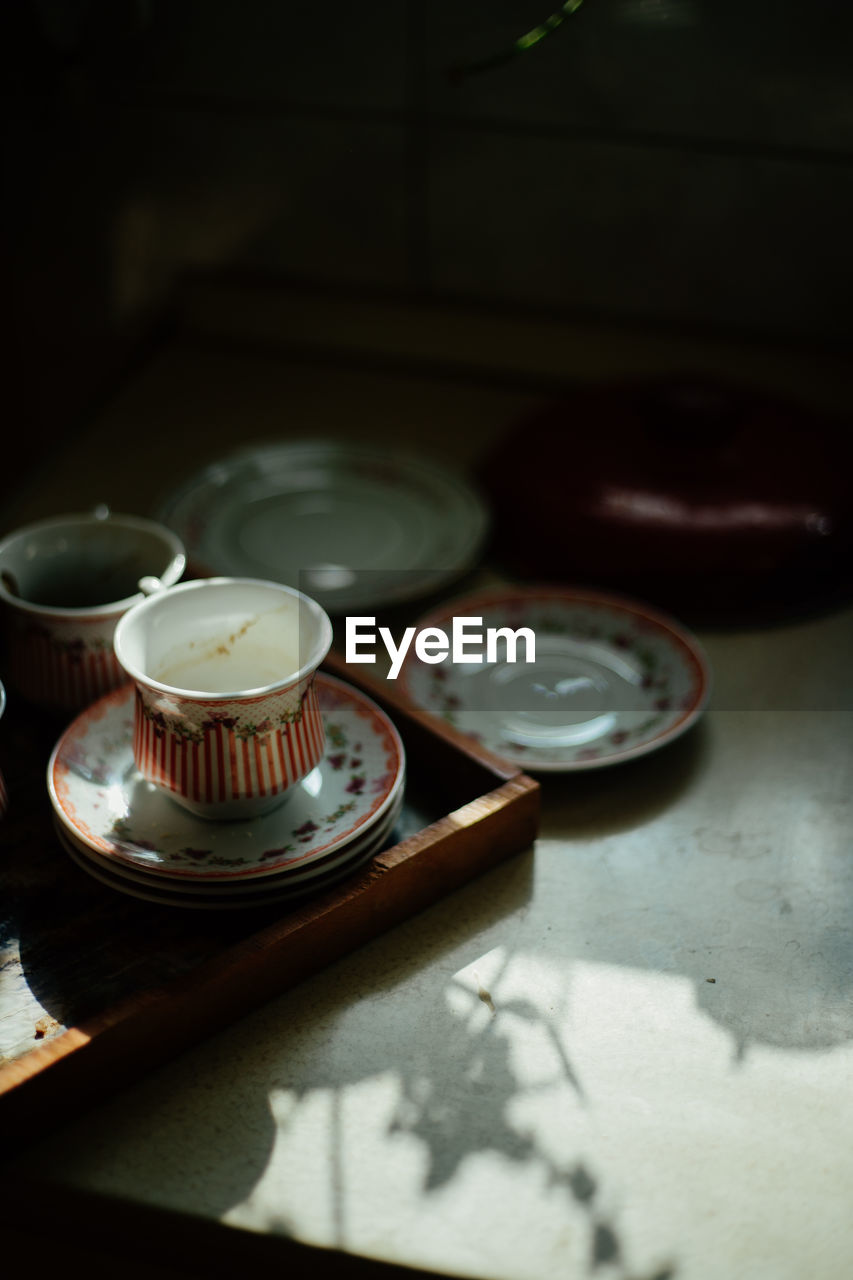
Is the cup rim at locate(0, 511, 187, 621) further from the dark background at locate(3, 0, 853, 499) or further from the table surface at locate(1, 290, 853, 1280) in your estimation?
the dark background at locate(3, 0, 853, 499)

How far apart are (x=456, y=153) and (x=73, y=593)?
25.6 inches

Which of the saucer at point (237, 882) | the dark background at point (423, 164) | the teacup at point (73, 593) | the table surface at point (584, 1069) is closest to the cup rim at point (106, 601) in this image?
the teacup at point (73, 593)

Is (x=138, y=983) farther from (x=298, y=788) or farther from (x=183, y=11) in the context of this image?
(x=183, y=11)

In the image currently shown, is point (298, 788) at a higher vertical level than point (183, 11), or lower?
lower

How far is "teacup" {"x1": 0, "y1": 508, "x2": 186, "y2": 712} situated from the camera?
2.60ft

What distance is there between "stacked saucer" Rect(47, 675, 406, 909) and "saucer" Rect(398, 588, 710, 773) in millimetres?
111

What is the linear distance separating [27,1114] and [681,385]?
76 centimetres

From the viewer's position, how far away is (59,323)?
1270 millimetres

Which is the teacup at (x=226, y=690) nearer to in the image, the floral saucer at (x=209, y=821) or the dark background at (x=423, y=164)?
the floral saucer at (x=209, y=821)

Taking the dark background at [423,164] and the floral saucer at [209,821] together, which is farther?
the dark background at [423,164]

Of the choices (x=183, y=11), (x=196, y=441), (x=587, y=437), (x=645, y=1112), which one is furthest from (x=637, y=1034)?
(x=183, y=11)

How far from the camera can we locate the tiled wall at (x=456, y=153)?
3.71 ft

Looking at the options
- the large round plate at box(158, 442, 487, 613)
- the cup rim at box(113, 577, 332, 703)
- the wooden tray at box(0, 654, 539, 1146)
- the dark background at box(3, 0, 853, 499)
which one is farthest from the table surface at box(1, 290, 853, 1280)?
the dark background at box(3, 0, 853, 499)

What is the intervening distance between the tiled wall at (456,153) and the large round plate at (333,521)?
1.01 ft
